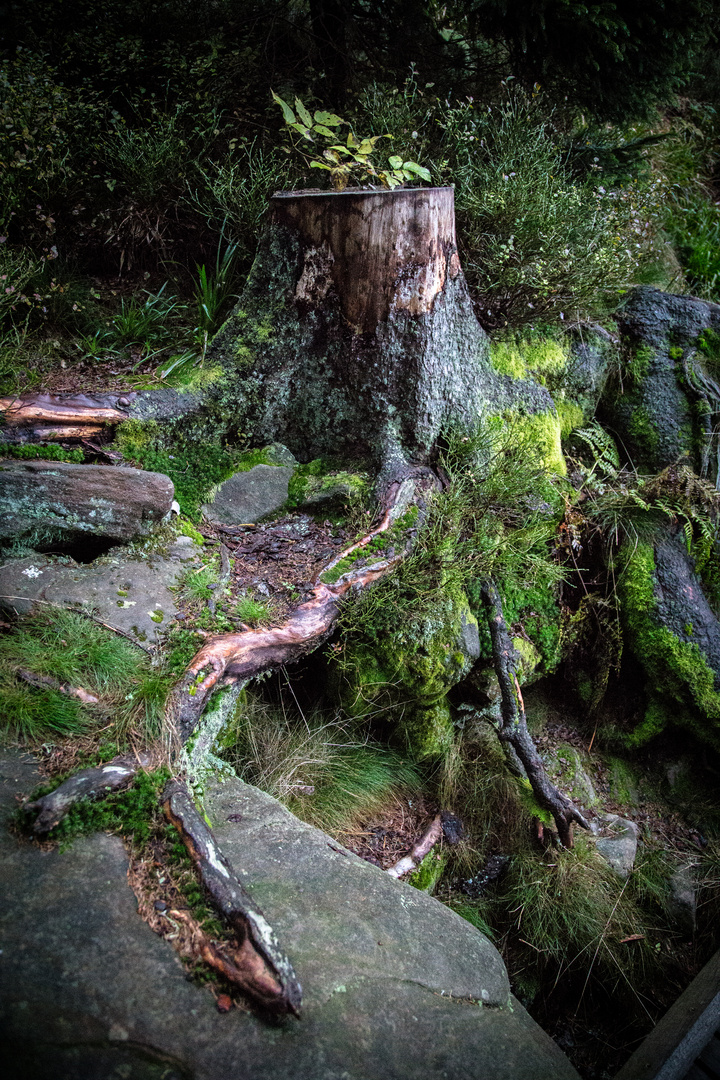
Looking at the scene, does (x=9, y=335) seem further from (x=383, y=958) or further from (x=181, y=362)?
(x=383, y=958)

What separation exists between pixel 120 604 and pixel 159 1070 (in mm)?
1843

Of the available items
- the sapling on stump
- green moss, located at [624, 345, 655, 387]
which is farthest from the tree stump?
green moss, located at [624, 345, 655, 387]

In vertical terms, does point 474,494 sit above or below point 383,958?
above

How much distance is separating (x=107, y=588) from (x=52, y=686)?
0.65 meters

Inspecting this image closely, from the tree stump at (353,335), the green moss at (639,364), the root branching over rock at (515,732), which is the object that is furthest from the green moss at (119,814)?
the green moss at (639,364)

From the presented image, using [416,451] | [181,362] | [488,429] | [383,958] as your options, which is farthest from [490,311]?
[383,958]

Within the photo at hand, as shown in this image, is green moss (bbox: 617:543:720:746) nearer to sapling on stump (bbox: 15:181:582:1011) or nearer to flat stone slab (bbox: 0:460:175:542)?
sapling on stump (bbox: 15:181:582:1011)

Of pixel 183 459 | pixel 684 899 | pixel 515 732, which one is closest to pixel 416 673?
pixel 515 732

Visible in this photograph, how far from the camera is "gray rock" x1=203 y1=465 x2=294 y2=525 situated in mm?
3928

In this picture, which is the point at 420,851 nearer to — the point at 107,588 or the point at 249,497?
the point at 107,588

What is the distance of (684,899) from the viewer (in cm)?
366

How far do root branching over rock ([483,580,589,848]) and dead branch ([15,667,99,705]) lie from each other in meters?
2.27

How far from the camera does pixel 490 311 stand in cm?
470

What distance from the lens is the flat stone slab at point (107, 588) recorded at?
283 cm
